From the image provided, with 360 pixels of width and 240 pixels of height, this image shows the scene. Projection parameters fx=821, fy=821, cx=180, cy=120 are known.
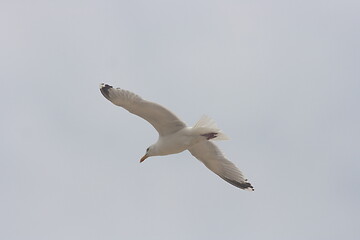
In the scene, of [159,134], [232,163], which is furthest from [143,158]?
[232,163]

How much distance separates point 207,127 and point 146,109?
1.14m

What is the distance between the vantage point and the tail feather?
14.6m

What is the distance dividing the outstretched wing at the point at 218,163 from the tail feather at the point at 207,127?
76 centimetres

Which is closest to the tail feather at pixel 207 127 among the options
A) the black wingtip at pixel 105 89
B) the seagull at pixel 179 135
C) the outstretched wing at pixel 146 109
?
the seagull at pixel 179 135

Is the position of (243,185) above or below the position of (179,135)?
above

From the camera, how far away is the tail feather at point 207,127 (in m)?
14.6

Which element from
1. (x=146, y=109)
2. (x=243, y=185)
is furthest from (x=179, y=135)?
(x=243, y=185)

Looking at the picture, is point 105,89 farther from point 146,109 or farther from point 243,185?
point 243,185

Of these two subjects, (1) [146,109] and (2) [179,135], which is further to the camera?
(2) [179,135]

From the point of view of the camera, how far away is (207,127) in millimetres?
14578

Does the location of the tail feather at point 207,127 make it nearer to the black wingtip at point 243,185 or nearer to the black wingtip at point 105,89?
the black wingtip at point 243,185

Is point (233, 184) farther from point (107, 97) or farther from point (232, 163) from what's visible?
point (107, 97)

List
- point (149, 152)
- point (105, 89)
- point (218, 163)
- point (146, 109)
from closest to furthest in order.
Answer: point (105, 89), point (146, 109), point (149, 152), point (218, 163)

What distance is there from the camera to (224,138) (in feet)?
48.6
